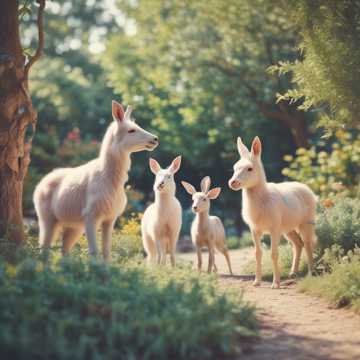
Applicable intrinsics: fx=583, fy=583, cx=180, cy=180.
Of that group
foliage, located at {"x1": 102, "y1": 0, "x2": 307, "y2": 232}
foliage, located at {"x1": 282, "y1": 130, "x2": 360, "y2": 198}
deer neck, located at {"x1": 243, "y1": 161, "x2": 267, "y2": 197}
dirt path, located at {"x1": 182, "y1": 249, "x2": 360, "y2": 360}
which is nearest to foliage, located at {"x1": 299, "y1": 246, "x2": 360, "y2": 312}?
dirt path, located at {"x1": 182, "y1": 249, "x2": 360, "y2": 360}

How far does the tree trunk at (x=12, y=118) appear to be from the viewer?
26.8 feet

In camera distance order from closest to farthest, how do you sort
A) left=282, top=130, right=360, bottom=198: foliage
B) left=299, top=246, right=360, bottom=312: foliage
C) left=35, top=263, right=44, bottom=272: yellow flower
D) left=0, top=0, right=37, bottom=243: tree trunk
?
left=35, top=263, right=44, bottom=272: yellow flower < left=299, top=246, right=360, bottom=312: foliage < left=0, top=0, right=37, bottom=243: tree trunk < left=282, top=130, right=360, bottom=198: foliage

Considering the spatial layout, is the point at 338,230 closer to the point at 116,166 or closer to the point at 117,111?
the point at 116,166

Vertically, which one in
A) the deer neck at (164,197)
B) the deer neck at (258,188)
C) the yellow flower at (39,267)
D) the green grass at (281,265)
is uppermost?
the deer neck at (258,188)

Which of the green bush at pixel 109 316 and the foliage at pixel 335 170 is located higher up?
the foliage at pixel 335 170

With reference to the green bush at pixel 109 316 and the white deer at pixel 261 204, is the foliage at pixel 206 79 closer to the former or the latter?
the white deer at pixel 261 204

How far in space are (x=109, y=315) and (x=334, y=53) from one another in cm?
514

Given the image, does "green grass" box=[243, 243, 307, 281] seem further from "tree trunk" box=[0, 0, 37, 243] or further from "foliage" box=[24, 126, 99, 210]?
"foliage" box=[24, 126, 99, 210]

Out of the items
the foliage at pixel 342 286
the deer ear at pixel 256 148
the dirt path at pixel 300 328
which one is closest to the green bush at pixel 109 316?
the dirt path at pixel 300 328

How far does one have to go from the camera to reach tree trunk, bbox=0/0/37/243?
8.16 meters

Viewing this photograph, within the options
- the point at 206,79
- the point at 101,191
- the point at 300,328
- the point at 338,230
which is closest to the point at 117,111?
the point at 101,191

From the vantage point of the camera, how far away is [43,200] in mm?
7902

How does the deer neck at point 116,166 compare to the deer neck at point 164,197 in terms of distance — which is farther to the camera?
the deer neck at point 164,197

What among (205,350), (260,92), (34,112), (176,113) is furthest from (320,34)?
(176,113)
